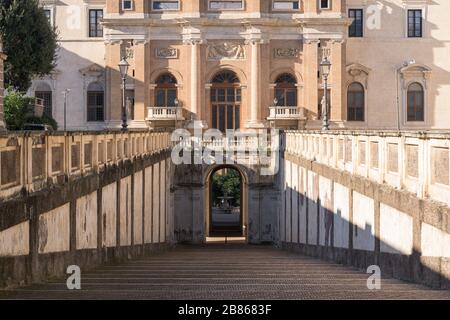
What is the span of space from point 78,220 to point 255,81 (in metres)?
41.0

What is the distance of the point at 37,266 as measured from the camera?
13805 millimetres

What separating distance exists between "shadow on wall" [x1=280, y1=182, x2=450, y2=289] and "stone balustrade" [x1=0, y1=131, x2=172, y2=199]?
598 centimetres

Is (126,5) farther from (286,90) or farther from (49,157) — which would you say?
(49,157)

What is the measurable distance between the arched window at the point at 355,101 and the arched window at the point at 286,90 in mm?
5783

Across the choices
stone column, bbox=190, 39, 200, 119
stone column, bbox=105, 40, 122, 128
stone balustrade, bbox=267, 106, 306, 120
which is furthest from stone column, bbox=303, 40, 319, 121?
stone column, bbox=105, 40, 122, 128

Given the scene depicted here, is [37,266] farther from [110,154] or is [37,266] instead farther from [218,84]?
[218,84]

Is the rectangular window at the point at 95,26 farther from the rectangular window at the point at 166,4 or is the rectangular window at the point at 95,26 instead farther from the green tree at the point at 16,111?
the green tree at the point at 16,111

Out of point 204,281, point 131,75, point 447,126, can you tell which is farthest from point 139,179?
point 447,126

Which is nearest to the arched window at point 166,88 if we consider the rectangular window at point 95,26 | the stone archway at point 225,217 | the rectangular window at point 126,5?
the rectangular window at point 126,5

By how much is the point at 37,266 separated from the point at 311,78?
1799 inches

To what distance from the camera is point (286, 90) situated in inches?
2318

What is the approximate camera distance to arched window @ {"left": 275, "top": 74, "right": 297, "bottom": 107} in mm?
58781

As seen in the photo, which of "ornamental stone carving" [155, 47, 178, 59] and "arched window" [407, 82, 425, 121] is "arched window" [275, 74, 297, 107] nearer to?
"ornamental stone carving" [155, 47, 178, 59]

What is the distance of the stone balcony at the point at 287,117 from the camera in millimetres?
56688
